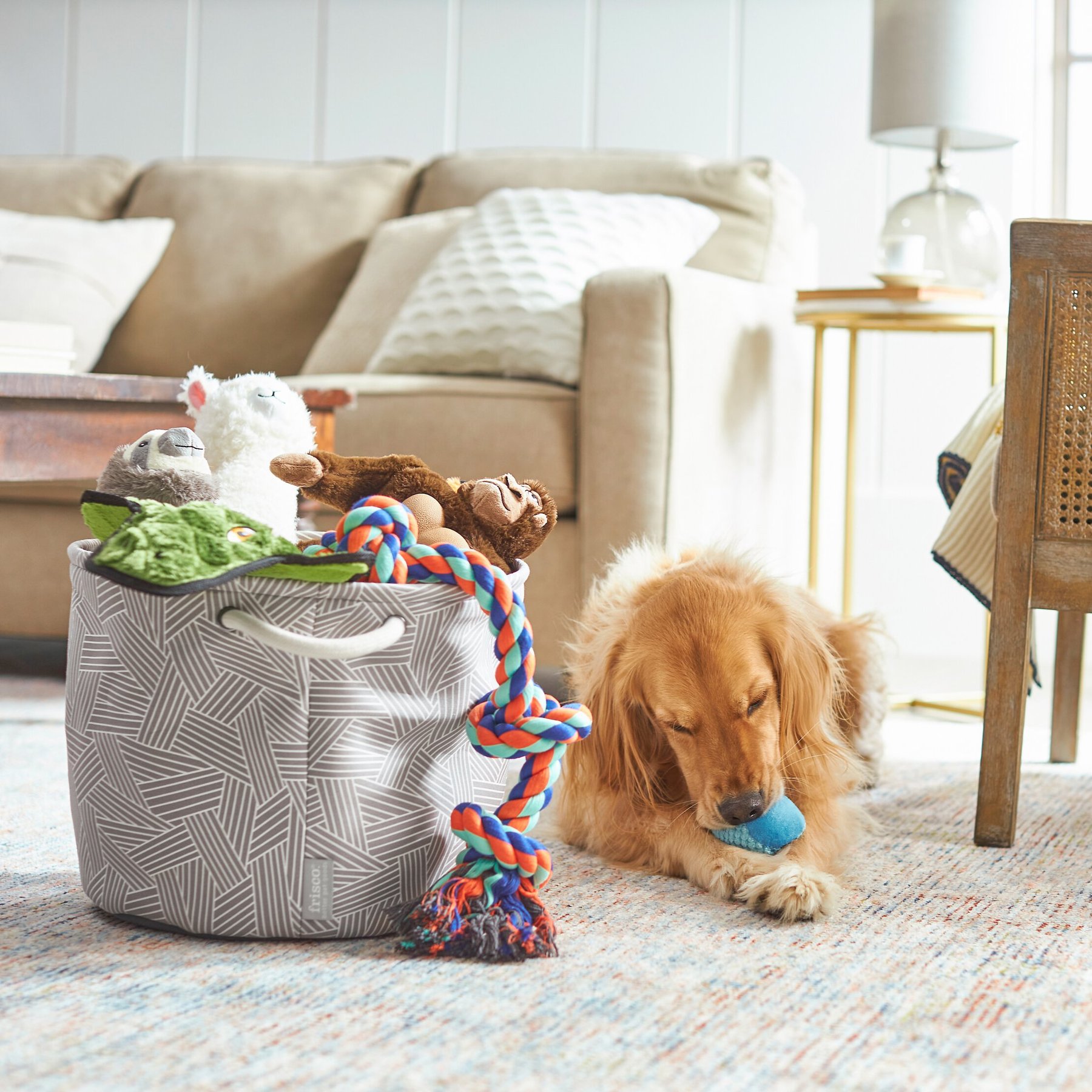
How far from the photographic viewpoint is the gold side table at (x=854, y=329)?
2.27 metres

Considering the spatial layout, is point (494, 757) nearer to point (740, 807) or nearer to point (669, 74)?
point (740, 807)

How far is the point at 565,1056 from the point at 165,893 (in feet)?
1.19

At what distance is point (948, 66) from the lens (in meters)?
2.39

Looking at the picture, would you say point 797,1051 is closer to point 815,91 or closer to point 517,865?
point 517,865

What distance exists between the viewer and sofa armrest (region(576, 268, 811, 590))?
2.00 meters

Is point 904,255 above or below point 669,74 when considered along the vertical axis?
below

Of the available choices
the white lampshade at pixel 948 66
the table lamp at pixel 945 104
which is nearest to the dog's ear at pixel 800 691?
the table lamp at pixel 945 104

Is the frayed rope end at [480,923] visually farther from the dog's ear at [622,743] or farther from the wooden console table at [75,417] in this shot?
the wooden console table at [75,417]

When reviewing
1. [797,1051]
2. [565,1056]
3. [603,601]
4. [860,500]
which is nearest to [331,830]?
[565,1056]

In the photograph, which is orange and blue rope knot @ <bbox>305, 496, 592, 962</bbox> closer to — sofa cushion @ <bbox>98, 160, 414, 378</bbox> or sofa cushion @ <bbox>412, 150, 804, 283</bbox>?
sofa cushion @ <bbox>412, 150, 804, 283</bbox>

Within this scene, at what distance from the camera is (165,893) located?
98 centimetres

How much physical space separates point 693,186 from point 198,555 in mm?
1923

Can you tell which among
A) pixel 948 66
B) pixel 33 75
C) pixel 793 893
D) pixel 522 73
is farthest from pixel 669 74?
pixel 793 893

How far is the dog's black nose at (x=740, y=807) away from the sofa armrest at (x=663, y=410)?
2.51 feet
